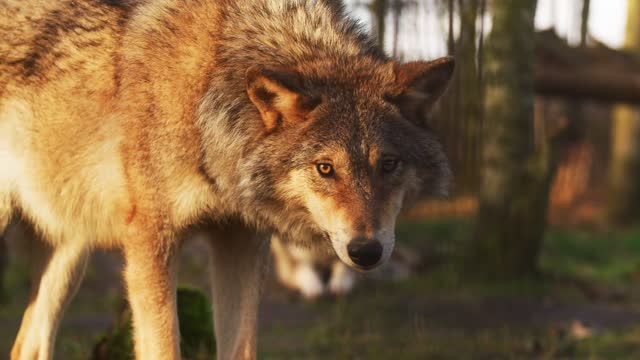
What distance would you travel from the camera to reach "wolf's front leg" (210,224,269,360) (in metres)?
5.08

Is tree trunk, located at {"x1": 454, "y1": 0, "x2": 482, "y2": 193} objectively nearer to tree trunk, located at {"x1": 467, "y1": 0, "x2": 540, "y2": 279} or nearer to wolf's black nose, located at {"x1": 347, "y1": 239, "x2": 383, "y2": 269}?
tree trunk, located at {"x1": 467, "y1": 0, "x2": 540, "y2": 279}

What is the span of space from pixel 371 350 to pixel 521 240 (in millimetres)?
3204

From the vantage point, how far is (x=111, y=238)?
509cm

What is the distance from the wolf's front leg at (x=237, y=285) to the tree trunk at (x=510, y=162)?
4859 millimetres

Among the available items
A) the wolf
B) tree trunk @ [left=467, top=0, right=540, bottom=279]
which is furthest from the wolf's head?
the wolf

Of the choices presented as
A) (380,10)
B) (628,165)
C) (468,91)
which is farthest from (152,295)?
(628,165)

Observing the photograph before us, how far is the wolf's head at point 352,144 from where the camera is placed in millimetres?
4188

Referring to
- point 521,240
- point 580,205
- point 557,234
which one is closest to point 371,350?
point 521,240

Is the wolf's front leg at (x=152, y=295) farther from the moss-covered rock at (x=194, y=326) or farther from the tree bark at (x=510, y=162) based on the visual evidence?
the tree bark at (x=510, y=162)

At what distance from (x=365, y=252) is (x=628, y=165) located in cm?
1312

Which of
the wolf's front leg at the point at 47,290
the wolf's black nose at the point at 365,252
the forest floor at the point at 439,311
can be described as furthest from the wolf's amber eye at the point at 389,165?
the forest floor at the point at 439,311

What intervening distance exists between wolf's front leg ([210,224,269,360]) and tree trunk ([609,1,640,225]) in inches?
478

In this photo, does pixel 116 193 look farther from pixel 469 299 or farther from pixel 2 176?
pixel 469 299

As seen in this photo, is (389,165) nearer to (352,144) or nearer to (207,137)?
(352,144)
